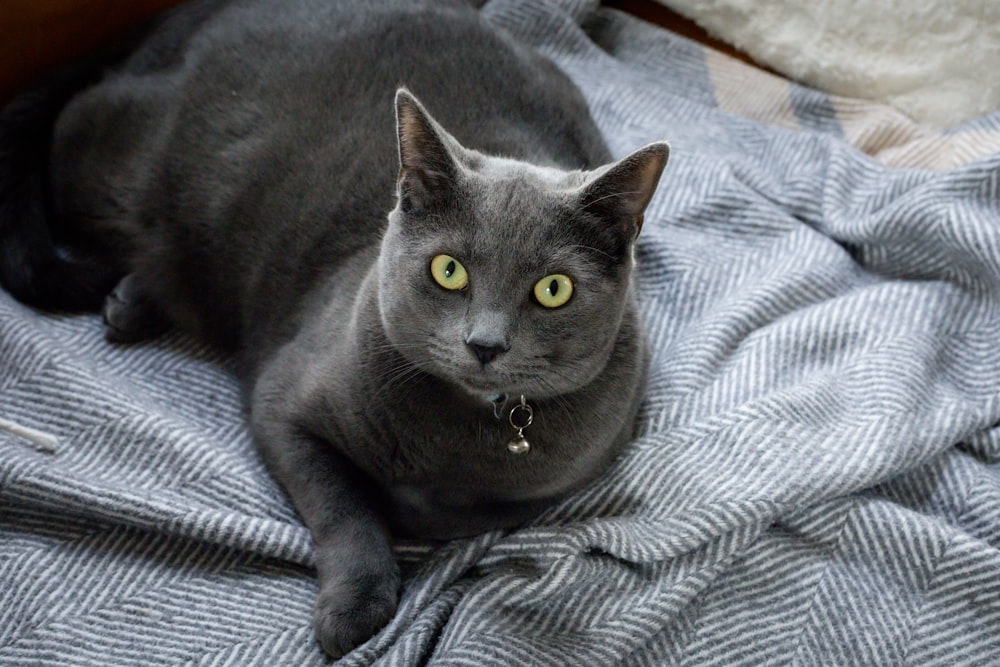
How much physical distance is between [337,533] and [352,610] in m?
0.10

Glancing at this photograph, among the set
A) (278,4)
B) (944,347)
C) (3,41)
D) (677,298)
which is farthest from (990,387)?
(3,41)

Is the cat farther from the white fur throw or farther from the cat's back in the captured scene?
the white fur throw

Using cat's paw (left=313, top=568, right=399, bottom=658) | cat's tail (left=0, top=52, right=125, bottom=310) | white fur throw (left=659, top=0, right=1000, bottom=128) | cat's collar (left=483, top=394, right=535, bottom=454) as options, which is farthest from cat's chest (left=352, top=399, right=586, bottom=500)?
white fur throw (left=659, top=0, right=1000, bottom=128)

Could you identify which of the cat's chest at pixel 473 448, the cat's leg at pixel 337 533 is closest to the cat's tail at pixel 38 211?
the cat's leg at pixel 337 533

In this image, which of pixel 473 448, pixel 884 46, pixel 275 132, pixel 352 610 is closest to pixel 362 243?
pixel 275 132

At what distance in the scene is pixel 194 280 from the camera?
1465 mm

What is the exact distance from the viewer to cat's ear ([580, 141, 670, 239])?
96 cm

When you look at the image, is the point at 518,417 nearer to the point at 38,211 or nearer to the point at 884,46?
the point at 38,211

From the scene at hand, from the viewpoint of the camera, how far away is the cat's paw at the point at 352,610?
1.07m

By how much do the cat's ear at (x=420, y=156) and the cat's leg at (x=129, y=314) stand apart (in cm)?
60

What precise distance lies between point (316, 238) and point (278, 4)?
43 centimetres

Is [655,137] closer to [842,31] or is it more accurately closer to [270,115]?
[842,31]

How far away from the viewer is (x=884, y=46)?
1.76 meters

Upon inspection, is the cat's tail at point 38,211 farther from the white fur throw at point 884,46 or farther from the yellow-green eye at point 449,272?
the white fur throw at point 884,46
